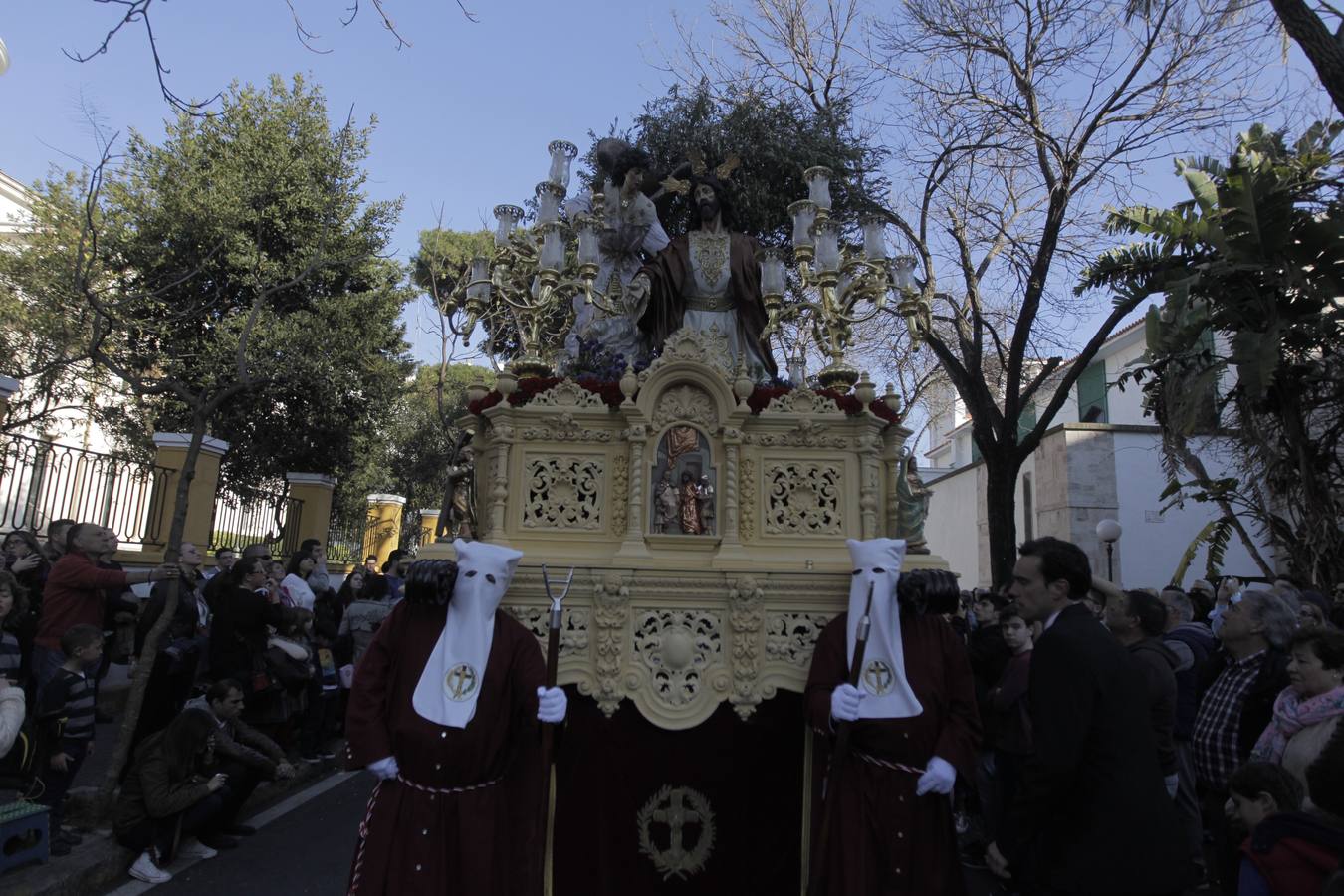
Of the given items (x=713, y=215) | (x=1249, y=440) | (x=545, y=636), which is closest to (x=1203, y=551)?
(x=1249, y=440)

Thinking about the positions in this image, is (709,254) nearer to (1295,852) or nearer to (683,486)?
(683,486)

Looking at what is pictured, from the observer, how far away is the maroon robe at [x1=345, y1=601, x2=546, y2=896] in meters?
3.54

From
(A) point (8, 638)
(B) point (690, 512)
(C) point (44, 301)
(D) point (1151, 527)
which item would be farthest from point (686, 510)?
(D) point (1151, 527)

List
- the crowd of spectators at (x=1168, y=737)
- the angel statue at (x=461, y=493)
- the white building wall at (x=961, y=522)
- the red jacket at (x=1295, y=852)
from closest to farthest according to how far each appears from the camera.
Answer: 1. the red jacket at (x=1295, y=852)
2. the crowd of spectators at (x=1168, y=737)
3. the angel statue at (x=461, y=493)
4. the white building wall at (x=961, y=522)

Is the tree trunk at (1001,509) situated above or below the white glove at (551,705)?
above

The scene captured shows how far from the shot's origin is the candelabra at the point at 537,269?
467 cm

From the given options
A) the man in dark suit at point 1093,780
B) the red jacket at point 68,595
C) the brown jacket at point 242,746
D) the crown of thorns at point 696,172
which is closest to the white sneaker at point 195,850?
the brown jacket at point 242,746

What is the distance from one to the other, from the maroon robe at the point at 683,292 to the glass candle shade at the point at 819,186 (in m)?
0.54

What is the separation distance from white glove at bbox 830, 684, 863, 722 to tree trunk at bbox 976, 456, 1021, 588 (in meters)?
8.37

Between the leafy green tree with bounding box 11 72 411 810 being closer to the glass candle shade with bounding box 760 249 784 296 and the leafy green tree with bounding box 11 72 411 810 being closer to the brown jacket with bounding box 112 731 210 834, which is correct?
the brown jacket with bounding box 112 731 210 834

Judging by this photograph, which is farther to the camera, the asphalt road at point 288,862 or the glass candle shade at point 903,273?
the asphalt road at point 288,862

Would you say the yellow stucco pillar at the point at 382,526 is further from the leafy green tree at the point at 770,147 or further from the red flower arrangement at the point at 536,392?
Result: the red flower arrangement at the point at 536,392

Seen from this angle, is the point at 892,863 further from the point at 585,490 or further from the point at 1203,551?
the point at 1203,551

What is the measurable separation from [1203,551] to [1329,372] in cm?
959
